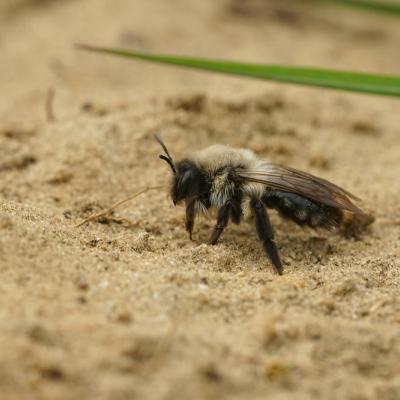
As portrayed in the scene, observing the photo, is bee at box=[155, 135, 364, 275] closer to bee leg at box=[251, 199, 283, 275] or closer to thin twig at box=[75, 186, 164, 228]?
bee leg at box=[251, 199, 283, 275]

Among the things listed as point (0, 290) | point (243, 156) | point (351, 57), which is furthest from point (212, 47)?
point (0, 290)

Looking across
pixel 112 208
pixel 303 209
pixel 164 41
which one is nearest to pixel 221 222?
pixel 303 209

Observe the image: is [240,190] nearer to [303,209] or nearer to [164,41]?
[303,209]

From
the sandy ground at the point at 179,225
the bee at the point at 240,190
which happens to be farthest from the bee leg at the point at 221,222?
the sandy ground at the point at 179,225

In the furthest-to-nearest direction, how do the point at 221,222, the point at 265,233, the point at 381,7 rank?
the point at 381,7 → the point at 221,222 → the point at 265,233

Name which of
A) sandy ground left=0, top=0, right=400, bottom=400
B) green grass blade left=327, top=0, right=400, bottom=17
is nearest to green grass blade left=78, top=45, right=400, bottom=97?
sandy ground left=0, top=0, right=400, bottom=400

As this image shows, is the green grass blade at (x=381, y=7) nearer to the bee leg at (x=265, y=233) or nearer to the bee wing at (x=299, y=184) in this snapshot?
the bee wing at (x=299, y=184)

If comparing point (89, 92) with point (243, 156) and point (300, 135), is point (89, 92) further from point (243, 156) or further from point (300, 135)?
point (243, 156)
